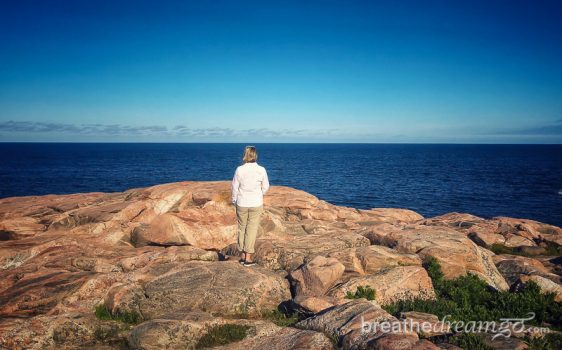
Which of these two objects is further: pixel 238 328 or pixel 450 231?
pixel 450 231

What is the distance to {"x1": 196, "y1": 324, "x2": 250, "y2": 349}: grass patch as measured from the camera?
28.5 ft

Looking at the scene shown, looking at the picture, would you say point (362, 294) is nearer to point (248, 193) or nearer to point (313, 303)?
point (313, 303)

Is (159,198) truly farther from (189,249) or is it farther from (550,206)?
(550,206)

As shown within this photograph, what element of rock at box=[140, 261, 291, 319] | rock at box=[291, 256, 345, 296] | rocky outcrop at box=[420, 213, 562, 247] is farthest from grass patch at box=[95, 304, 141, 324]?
rocky outcrop at box=[420, 213, 562, 247]

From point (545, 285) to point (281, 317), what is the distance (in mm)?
9158

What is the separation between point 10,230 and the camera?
59.7ft

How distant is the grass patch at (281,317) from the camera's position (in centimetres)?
990

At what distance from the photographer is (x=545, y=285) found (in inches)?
447

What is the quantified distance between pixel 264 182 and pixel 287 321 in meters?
4.75

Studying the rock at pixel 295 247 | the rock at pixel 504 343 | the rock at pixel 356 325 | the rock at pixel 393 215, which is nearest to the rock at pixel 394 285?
the rock at pixel 356 325

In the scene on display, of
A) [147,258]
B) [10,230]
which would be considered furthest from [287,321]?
[10,230]

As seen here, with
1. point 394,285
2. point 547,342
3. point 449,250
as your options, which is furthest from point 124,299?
point 449,250

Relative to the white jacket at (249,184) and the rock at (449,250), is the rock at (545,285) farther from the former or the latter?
the white jacket at (249,184)

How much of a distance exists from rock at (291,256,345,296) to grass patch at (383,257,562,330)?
2.07 m
